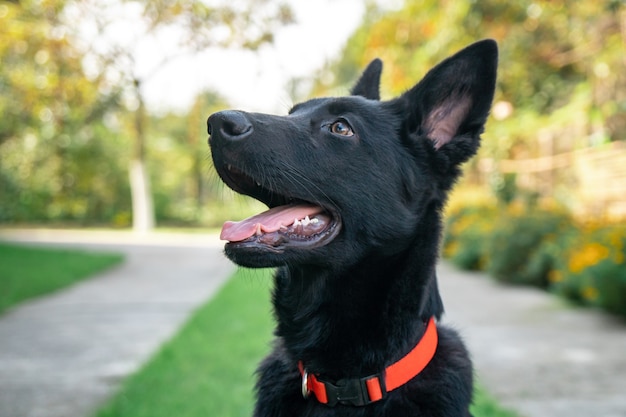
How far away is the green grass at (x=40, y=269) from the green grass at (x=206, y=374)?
3.05 meters

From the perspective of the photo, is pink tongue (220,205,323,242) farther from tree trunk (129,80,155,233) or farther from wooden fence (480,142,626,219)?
tree trunk (129,80,155,233)

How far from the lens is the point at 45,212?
2608 cm

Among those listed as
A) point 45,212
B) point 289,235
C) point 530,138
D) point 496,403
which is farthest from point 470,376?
point 45,212

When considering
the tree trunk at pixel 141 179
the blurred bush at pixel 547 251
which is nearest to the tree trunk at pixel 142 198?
the tree trunk at pixel 141 179

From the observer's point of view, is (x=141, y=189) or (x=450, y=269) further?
(x=141, y=189)

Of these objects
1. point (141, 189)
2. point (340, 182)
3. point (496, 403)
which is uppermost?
point (141, 189)

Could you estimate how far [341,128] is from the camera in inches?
92.3

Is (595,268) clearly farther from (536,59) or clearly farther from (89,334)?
(536,59)

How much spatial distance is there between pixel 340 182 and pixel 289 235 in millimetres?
298

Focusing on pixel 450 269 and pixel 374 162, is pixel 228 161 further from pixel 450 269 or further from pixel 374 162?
pixel 450 269

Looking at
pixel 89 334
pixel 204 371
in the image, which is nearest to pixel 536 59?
pixel 89 334

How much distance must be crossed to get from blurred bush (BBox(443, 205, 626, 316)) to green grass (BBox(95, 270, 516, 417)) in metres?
1.96

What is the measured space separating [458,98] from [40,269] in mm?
9738

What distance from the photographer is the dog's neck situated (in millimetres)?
2191
